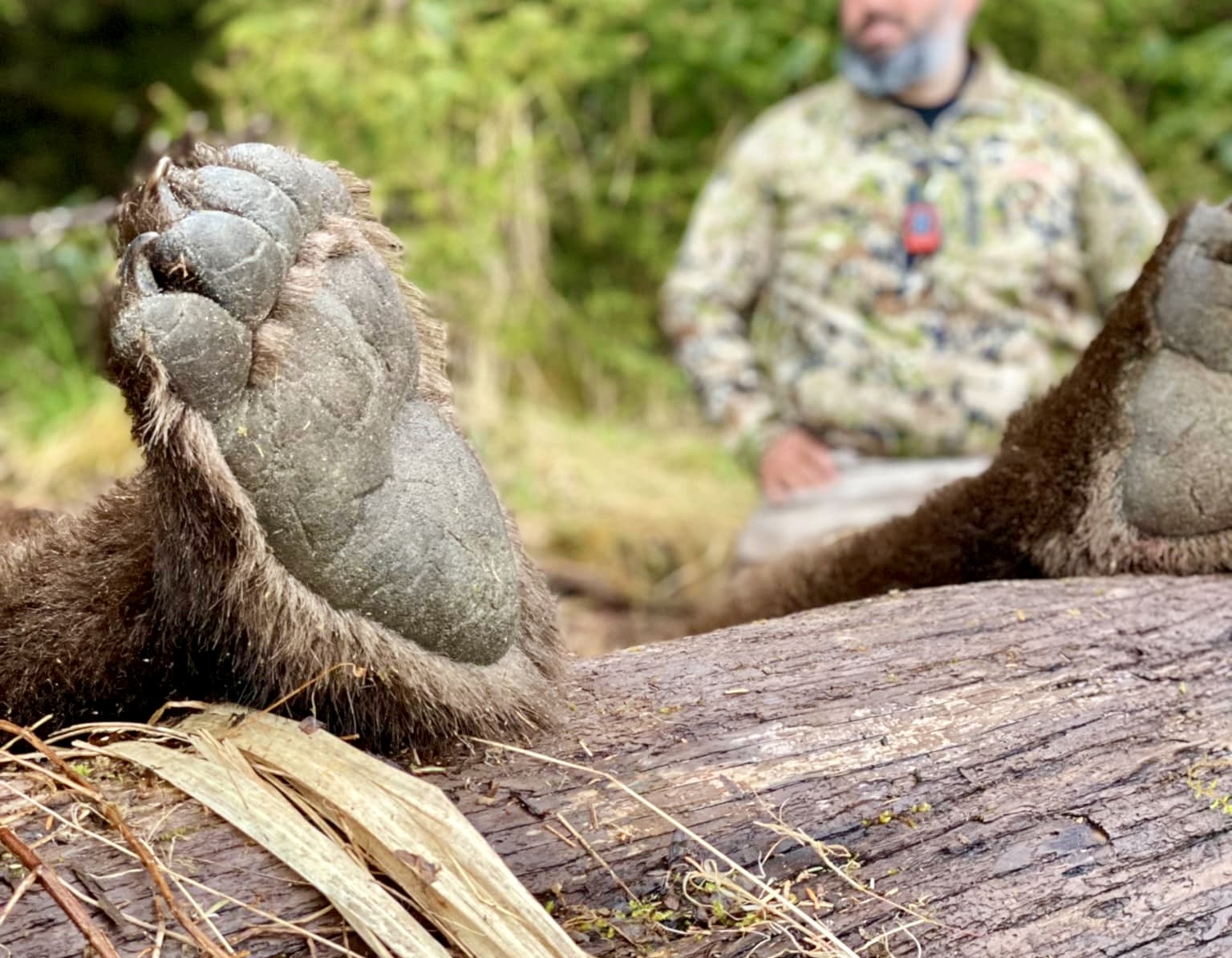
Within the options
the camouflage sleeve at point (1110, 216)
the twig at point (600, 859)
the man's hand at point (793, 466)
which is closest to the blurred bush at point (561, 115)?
the man's hand at point (793, 466)

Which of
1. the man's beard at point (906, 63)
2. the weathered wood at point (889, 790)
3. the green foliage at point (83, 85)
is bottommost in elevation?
the weathered wood at point (889, 790)

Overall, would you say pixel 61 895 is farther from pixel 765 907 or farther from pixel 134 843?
pixel 765 907

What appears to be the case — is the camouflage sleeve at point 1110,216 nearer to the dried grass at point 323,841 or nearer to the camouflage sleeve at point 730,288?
the camouflage sleeve at point 730,288

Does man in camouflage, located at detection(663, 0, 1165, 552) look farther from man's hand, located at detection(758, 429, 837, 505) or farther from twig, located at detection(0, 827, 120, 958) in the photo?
twig, located at detection(0, 827, 120, 958)

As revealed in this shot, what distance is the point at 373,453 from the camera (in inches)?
51.9

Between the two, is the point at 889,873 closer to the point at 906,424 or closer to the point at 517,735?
the point at 517,735

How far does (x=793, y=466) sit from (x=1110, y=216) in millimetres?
1342

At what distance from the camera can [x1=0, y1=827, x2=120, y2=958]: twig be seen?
109 centimetres

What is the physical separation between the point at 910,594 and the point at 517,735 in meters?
0.81

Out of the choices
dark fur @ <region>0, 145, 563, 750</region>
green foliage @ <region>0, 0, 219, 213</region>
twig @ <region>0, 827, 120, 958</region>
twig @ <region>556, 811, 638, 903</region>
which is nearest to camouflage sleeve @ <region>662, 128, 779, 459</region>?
dark fur @ <region>0, 145, 563, 750</region>

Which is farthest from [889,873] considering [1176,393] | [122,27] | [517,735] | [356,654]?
[122,27]

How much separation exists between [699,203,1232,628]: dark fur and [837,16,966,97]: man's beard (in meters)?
2.33

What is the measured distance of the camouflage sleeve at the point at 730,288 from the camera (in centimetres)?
453

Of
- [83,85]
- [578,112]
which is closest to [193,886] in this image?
[578,112]
